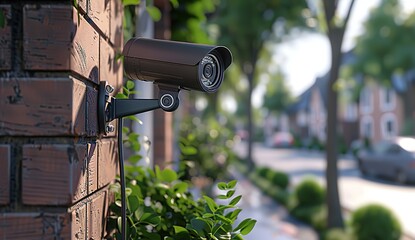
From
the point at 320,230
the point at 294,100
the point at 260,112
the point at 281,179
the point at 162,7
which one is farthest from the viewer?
the point at 260,112

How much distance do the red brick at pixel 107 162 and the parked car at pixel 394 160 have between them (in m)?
14.6

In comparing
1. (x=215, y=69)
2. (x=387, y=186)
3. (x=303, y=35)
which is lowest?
(x=387, y=186)

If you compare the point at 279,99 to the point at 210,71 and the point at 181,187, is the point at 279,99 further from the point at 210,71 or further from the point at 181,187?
the point at 210,71

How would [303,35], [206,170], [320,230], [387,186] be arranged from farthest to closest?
[303,35], [387,186], [206,170], [320,230]

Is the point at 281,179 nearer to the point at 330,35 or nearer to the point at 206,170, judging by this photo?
the point at 206,170

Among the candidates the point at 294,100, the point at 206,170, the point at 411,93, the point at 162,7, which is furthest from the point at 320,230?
the point at 294,100

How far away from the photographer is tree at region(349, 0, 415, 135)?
2750cm

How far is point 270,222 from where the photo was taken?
850 centimetres

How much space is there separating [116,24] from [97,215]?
0.80m

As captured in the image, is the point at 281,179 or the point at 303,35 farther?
the point at 303,35

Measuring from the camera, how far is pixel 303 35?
16.8 meters

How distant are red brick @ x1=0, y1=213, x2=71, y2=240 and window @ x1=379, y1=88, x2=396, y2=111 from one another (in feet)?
121

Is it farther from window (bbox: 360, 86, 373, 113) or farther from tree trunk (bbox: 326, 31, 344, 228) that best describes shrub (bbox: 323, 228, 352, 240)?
Result: window (bbox: 360, 86, 373, 113)

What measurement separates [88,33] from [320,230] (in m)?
6.97
